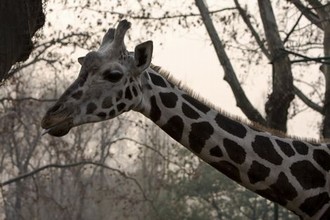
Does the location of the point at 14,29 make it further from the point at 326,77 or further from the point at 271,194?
the point at 326,77

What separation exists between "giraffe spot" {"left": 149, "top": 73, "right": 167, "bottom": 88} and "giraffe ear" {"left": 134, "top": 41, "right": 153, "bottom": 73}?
0.22 meters

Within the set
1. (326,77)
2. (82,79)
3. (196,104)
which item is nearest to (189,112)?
(196,104)

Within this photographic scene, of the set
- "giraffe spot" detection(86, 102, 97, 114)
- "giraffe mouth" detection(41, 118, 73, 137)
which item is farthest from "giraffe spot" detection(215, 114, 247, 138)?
"giraffe mouth" detection(41, 118, 73, 137)

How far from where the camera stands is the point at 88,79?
625cm

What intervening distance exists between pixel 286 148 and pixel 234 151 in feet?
A: 1.70

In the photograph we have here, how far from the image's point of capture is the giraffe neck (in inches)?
259

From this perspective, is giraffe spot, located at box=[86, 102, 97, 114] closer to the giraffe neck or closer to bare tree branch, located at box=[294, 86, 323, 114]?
the giraffe neck

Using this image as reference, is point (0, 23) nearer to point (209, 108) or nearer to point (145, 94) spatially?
point (145, 94)

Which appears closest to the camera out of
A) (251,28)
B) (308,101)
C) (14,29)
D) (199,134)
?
(14,29)

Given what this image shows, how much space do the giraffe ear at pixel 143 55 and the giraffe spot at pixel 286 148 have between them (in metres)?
1.39

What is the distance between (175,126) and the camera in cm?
660

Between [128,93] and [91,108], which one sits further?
[128,93]

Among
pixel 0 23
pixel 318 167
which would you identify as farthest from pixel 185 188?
pixel 0 23

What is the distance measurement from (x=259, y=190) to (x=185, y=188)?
29.9 meters
